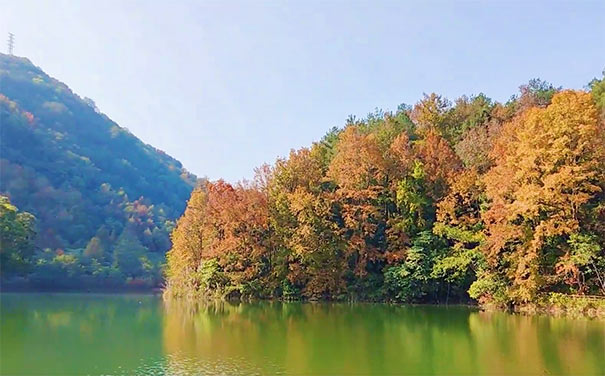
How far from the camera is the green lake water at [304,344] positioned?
1338 centimetres

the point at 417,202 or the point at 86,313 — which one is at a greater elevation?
the point at 417,202

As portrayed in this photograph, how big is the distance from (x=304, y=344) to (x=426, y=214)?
2238 centimetres

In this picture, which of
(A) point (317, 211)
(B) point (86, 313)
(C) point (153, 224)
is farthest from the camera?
(C) point (153, 224)

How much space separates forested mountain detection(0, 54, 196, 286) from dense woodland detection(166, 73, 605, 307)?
23108 millimetres

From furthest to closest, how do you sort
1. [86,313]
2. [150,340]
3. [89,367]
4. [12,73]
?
[12,73] → [86,313] → [150,340] → [89,367]

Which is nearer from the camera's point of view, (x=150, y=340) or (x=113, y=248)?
(x=150, y=340)

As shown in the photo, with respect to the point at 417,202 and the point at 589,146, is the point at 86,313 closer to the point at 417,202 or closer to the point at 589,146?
the point at 417,202

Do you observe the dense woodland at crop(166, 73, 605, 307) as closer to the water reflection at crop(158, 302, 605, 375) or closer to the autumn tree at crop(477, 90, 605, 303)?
the autumn tree at crop(477, 90, 605, 303)

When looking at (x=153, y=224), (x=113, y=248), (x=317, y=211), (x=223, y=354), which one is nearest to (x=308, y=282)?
(x=317, y=211)

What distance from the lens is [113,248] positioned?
71938mm

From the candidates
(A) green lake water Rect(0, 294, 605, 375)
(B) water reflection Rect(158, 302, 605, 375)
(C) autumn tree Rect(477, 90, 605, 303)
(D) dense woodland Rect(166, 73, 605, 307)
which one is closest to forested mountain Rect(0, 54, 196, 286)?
(D) dense woodland Rect(166, 73, 605, 307)

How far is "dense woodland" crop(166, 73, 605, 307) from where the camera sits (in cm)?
2834

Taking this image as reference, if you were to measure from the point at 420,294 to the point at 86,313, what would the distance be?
1982cm

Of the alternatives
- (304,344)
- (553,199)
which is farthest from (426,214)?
(304,344)
